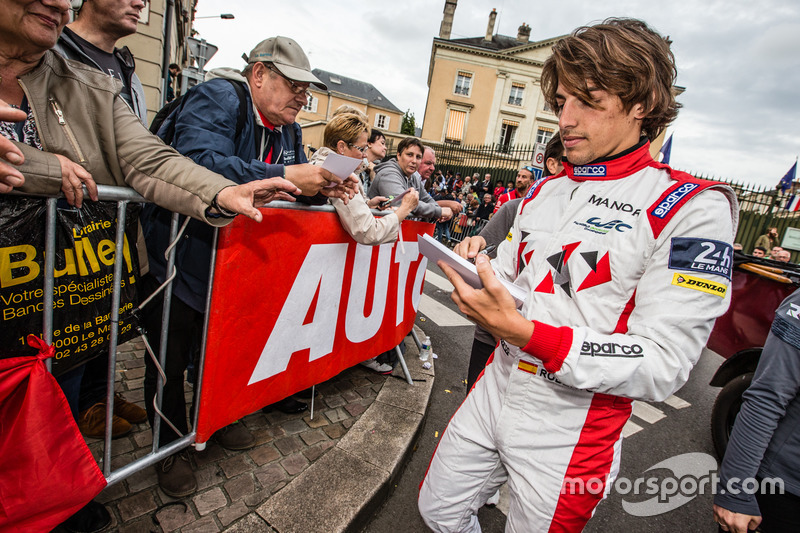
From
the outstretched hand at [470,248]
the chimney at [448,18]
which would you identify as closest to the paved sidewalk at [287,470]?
the outstretched hand at [470,248]

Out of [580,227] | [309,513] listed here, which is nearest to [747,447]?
[580,227]

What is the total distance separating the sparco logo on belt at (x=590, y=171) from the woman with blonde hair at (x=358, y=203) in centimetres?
118

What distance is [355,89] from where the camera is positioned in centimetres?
5772

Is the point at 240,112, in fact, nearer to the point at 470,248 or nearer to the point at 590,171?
the point at 470,248

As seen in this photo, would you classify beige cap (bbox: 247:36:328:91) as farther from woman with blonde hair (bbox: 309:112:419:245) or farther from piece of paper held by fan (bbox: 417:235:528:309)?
piece of paper held by fan (bbox: 417:235:528:309)

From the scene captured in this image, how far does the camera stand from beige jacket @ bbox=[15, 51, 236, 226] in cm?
152

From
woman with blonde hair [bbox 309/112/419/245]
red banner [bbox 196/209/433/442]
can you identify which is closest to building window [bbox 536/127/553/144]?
woman with blonde hair [bbox 309/112/419/245]

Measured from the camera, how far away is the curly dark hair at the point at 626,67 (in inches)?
50.9

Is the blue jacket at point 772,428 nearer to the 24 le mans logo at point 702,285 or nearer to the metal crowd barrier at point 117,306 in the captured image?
the 24 le mans logo at point 702,285

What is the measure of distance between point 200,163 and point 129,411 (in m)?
1.66

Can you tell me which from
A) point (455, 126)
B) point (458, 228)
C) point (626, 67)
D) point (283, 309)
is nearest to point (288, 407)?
point (283, 309)

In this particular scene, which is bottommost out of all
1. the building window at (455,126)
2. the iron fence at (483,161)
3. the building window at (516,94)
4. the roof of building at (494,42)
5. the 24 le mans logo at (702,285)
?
the 24 le mans logo at (702,285)

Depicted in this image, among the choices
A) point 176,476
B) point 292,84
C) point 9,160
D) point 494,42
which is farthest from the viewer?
point 494,42

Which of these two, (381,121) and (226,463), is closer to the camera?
(226,463)
